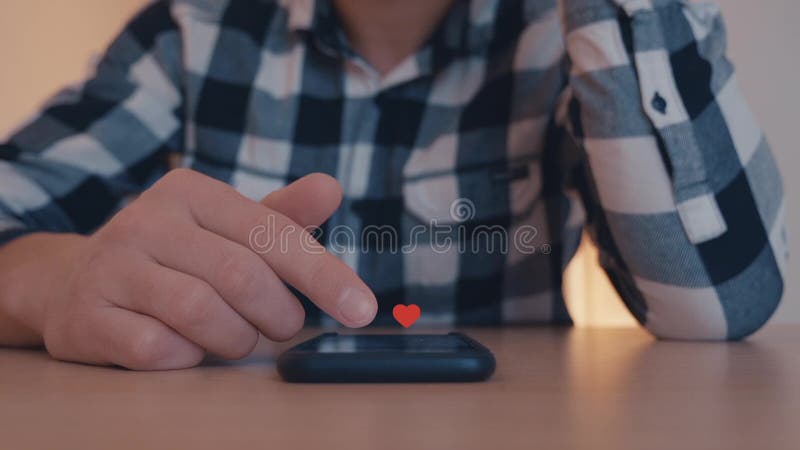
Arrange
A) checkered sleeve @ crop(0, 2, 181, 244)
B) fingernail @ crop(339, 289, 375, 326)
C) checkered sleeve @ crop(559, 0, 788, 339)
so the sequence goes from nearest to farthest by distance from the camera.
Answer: fingernail @ crop(339, 289, 375, 326), checkered sleeve @ crop(559, 0, 788, 339), checkered sleeve @ crop(0, 2, 181, 244)

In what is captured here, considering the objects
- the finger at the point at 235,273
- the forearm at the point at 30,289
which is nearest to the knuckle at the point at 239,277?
the finger at the point at 235,273

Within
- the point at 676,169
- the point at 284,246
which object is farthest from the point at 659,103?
the point at 284,246

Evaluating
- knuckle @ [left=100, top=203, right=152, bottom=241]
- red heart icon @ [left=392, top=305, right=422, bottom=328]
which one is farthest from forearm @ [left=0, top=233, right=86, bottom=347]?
red heart icon @ [left=392, top=305, right=422, bottom=328]

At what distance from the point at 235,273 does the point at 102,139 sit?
0.50 metres

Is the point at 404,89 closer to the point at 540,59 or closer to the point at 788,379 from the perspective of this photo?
the point at 540,59

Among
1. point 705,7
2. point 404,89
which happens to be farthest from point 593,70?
point 404,89

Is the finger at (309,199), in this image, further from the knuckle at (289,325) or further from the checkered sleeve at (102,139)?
the checkered sleeve at (102,139)

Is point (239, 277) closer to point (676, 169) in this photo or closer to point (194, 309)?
point (194, 309)

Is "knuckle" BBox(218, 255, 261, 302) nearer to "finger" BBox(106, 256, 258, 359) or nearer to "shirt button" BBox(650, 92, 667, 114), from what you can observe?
"finger" BBox(106, 256, 258, 359)

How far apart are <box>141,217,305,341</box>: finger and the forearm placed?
97 millimetres

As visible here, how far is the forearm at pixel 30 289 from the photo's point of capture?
44 centimetres

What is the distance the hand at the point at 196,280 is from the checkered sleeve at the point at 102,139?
0.34m

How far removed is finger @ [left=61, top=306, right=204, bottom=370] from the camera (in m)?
0.34

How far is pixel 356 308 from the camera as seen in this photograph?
0.32 metres
